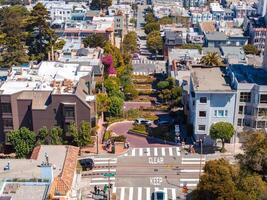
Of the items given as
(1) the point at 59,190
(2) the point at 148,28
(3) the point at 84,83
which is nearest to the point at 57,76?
(3) the point at 84,83

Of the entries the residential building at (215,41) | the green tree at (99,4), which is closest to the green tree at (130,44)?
the residential building at (215,41)

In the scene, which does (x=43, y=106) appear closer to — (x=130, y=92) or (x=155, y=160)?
(x=155, y=160)

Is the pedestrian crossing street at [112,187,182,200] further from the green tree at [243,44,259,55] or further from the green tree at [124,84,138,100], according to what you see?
the green tree at [243,44,259,55]

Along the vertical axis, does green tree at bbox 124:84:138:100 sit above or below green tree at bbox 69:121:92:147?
below

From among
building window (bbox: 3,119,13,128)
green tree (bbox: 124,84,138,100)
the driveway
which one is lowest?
the driveway

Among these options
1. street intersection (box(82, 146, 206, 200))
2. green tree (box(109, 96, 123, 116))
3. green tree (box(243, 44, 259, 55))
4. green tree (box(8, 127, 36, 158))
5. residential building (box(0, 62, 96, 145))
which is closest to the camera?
street intersection (box(82, 146, 206, 200))

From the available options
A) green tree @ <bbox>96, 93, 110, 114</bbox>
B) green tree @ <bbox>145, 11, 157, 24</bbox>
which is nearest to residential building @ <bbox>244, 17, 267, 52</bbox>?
green tree @ <bbox>145, 11, 157, 24</bbox>

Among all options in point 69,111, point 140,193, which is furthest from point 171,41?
point 140,193
